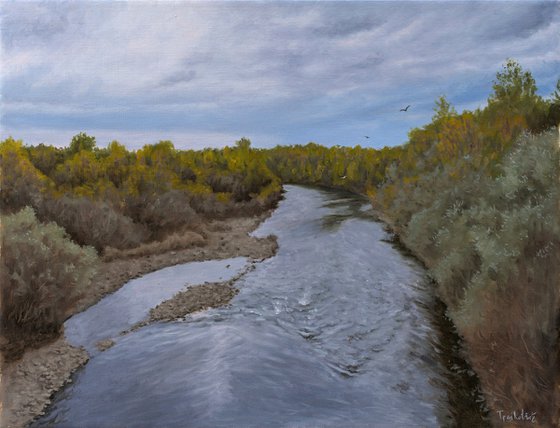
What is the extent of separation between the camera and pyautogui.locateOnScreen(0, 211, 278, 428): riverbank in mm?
7516

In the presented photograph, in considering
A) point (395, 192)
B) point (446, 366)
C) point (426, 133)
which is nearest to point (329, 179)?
point (426, 133)

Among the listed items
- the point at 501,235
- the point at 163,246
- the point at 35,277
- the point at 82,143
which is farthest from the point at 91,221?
the point at 82,143

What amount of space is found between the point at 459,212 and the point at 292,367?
8707mm

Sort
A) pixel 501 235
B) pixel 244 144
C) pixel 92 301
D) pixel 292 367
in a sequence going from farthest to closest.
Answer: pixel 244 144 < pixel 92 301 < pixel 501 235 < pixel 292 367

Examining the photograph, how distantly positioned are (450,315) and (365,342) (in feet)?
8.30

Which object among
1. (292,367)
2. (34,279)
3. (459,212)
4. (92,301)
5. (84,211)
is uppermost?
(84,211)

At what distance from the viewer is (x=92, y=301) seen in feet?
42.2

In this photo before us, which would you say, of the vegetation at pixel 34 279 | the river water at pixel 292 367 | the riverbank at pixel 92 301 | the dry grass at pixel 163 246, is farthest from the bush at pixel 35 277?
the dry grass at pixel 163 246

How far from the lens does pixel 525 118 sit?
59.7 feet

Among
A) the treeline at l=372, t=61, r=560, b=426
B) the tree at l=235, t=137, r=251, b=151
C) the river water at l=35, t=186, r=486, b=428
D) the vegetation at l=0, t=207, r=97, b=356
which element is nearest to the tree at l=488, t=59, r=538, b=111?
the treeline at l=372, t=61, r=560, b=426

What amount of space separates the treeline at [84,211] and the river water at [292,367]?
1.42 m

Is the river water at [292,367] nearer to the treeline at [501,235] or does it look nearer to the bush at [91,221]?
the treeline at [501,235]

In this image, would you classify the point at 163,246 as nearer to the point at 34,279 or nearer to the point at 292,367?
the point at 34,279

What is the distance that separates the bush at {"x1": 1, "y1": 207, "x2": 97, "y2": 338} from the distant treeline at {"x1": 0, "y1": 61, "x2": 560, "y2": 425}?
44 mm
